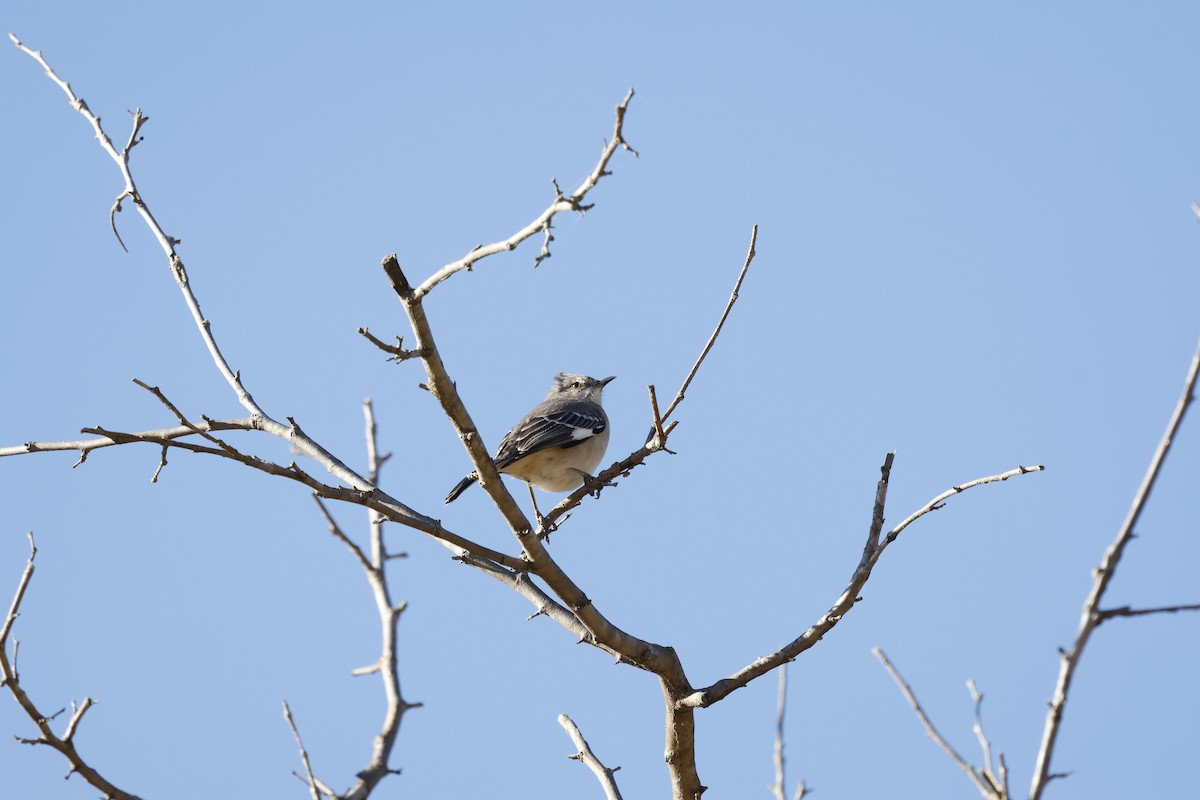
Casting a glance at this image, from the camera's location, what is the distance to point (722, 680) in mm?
4652

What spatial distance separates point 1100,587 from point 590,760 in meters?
3.26

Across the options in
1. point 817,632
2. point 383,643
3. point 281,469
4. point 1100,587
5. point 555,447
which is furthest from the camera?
point 555,447

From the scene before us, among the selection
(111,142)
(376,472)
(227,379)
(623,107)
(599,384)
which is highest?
(599,384)

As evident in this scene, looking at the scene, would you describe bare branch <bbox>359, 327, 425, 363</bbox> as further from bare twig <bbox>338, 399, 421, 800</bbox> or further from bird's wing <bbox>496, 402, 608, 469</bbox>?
bird's wing <bbox>496, 402, 608, 469</bbox>

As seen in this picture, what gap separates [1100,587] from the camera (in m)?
2.41

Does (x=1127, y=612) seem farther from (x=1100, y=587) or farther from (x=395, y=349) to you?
(x=395, y=349)

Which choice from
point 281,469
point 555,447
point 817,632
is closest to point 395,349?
point 281,469

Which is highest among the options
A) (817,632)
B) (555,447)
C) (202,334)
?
(555,447)

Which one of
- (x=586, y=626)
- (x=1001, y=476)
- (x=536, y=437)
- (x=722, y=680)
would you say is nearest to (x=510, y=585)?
(x=586, y=626)

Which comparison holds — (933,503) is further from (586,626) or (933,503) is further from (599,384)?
(599,384)

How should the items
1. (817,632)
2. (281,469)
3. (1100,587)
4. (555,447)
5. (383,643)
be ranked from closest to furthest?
(1100,587)
(281,469)
(817,632)
(383,643)
(555,447)

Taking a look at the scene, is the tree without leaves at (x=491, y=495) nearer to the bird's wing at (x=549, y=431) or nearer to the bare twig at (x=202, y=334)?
the bare twig at (x=202, y=334)

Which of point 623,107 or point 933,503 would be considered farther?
point 933,503

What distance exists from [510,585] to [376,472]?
2.10 metres
